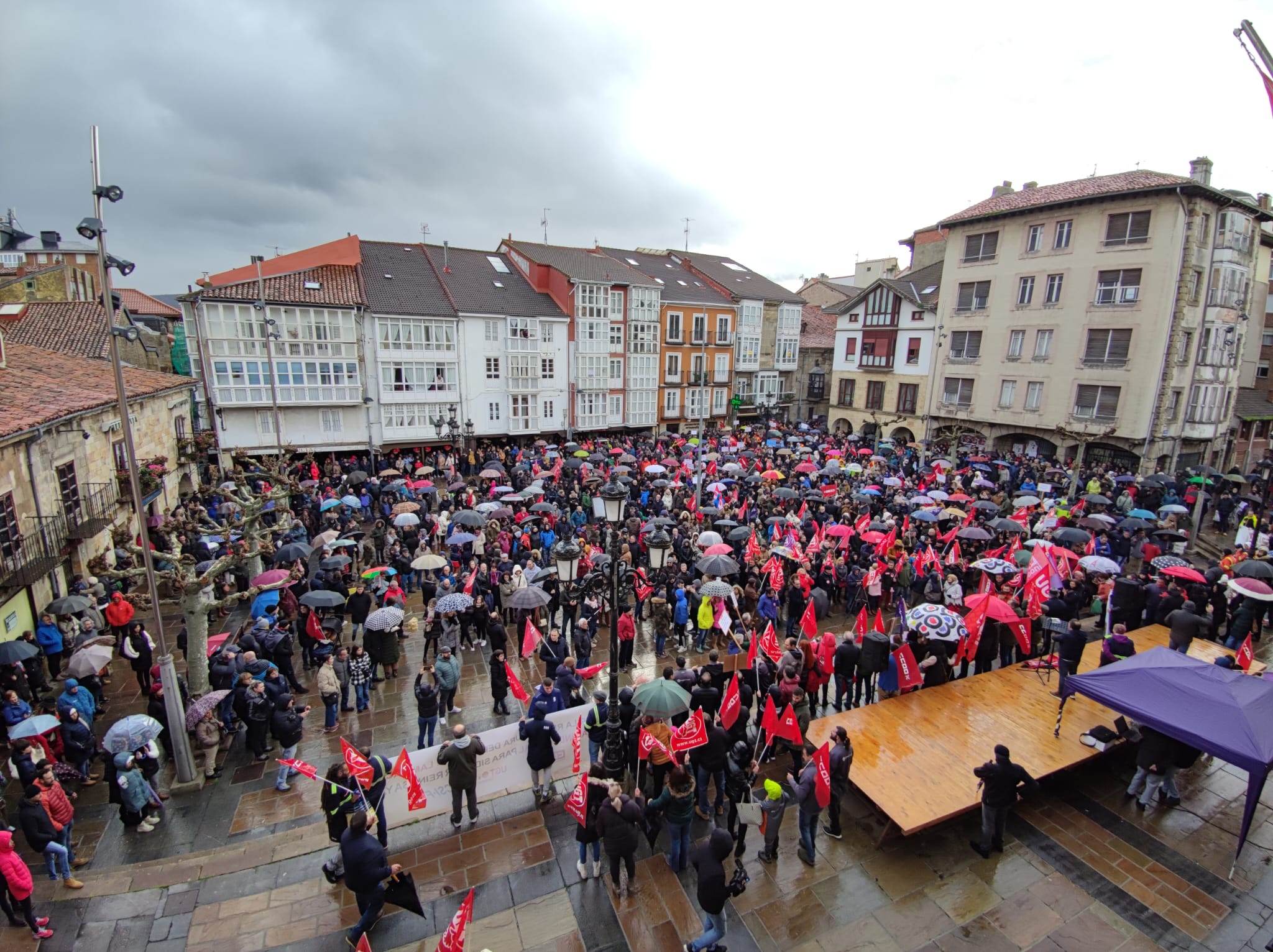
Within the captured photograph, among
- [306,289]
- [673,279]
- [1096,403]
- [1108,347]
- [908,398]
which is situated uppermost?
[673,279]

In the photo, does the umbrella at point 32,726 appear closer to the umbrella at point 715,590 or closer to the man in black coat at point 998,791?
the umbrella at point 715,590

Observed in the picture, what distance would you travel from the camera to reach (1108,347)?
100 feet

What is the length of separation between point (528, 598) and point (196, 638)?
5563mm

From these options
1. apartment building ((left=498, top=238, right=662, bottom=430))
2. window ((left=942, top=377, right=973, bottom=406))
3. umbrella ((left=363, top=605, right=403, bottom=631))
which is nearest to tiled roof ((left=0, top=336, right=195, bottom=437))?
umbrella ((left=363, top=605, right=403, bottom=631))

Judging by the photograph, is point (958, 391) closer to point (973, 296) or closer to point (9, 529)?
Result: point (973, 296)

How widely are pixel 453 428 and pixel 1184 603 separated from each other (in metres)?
25.9

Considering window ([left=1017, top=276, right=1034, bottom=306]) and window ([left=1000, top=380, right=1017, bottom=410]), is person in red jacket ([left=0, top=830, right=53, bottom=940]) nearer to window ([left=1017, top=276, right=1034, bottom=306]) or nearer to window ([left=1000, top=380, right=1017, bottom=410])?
window ([left=1000, top=380, right=1017, bottom=410])

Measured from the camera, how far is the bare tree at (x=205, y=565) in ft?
34.3

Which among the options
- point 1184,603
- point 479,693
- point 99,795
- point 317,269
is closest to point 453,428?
point 317,269

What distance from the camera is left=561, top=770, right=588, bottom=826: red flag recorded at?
7574 mm

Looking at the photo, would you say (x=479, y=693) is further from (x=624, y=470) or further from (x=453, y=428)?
(x=453, y=428)

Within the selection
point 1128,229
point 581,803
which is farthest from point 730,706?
point 1128,229

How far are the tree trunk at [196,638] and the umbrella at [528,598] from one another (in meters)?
5.05

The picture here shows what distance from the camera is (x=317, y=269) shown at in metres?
33.1
